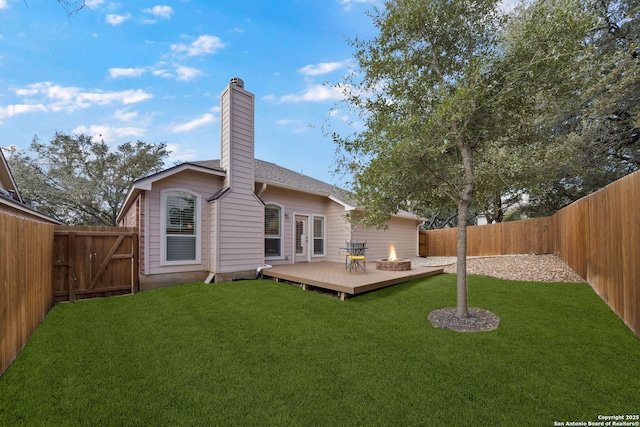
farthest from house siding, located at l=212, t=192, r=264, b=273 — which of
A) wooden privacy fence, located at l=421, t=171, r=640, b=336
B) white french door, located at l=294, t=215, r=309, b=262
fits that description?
wooden privacy fence, located at l=421, t=171, r=640, b=336

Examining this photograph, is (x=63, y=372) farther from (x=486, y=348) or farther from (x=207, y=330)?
(x=486, y=348)

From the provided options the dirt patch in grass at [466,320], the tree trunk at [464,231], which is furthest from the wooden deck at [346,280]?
the tree trunk at [464,231]

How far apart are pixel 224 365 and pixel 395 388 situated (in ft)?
6.19

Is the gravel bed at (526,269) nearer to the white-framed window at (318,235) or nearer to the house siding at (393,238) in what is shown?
the house siding at (393,238)

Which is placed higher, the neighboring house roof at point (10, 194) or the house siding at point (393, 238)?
the neighboring house roof at point (10, 194)

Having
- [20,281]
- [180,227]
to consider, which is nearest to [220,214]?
[180,227]

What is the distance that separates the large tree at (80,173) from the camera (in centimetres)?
1634

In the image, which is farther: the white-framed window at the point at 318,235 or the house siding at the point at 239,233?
the white-framed window at the point at 318,235

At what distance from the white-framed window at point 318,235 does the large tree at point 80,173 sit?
15054 mm

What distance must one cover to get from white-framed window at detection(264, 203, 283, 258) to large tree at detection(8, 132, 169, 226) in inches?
580

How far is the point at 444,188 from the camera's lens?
491 cm

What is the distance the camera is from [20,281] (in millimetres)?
3377

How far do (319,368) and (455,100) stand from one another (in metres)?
3.84

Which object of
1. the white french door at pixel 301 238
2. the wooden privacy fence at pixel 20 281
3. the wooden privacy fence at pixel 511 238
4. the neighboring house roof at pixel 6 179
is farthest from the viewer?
the wooden privacy fence at pixel 511 238
